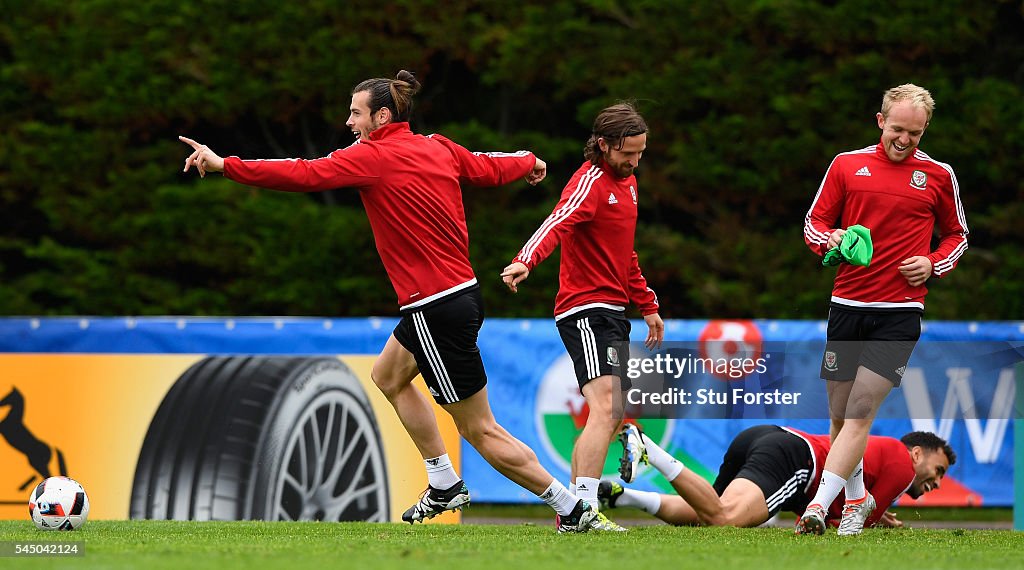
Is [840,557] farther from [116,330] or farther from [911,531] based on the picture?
[116,330]

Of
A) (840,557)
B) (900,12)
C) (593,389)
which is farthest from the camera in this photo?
(900,12)

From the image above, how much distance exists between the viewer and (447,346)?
6.77 m

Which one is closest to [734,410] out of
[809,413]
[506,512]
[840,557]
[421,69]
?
[809,413]

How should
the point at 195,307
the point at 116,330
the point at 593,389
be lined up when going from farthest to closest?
the point at 195,307, the point at 116,330, the point at 593,389

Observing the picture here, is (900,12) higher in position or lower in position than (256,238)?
higher

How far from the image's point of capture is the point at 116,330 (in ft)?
40.5

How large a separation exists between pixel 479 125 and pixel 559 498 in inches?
366

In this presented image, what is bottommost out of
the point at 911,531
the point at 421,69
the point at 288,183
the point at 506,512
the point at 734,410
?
the point at 506,512

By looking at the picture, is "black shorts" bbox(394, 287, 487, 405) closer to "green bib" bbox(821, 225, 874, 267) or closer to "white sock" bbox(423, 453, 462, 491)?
"white sock" bbox(423, 453, 462, 491)

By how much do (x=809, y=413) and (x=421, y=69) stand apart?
8710 mm

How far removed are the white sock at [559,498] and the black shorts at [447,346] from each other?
2.06 ft

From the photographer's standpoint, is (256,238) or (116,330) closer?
(116,330)
